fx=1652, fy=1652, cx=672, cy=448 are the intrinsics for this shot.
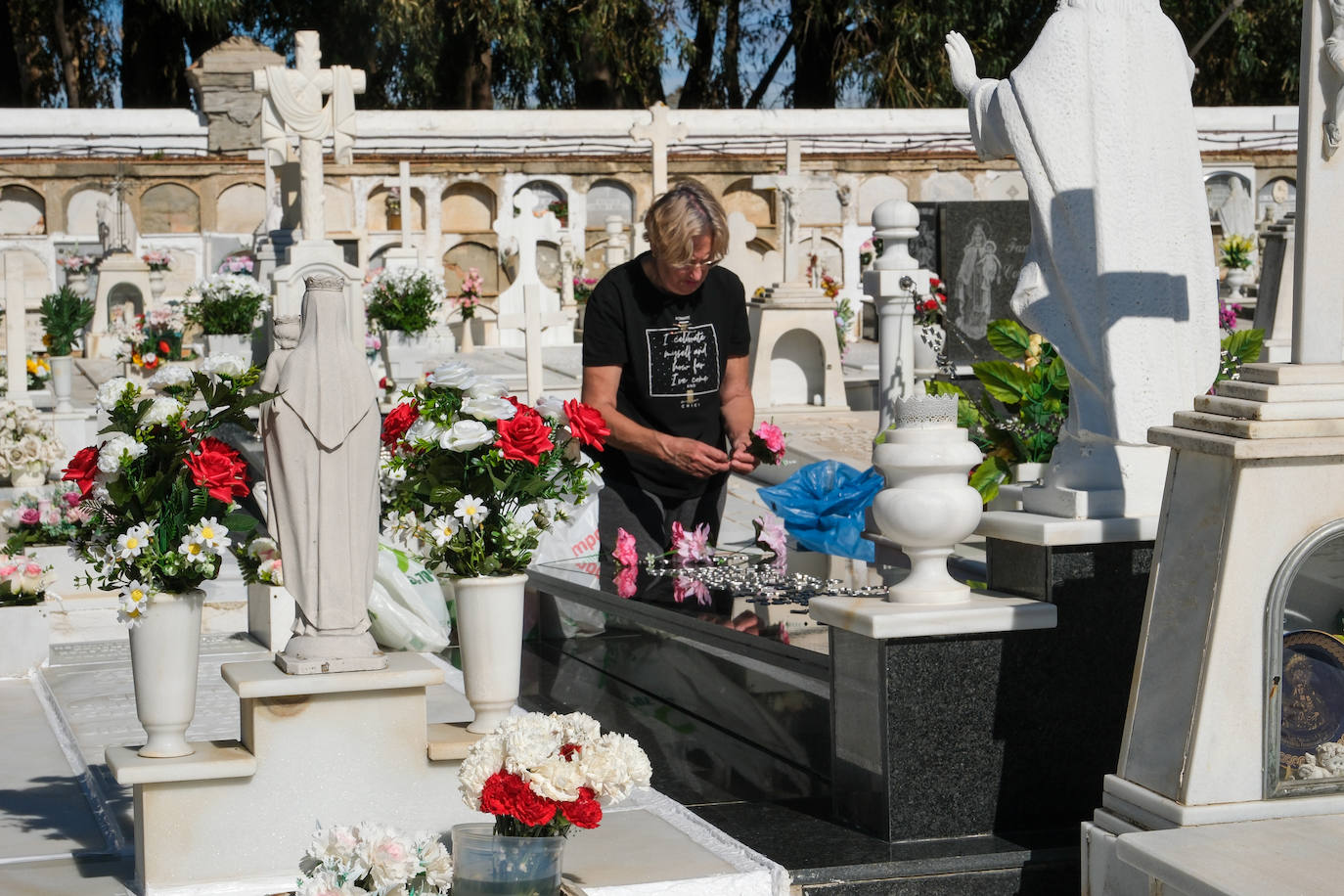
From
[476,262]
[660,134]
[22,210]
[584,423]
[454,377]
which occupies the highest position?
[660,134]

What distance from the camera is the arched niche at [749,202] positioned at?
23.1m

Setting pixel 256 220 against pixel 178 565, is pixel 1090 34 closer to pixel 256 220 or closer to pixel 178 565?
pixel 178 565

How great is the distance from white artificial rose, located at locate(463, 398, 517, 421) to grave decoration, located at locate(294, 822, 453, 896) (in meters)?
1.26

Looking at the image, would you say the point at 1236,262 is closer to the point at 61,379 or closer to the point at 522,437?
the point at 61,379

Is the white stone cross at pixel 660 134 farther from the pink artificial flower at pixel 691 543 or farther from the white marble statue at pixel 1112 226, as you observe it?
the white marble statue at pixel 1112 226

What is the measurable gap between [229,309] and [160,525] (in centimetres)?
961

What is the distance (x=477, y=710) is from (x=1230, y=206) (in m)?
22.2

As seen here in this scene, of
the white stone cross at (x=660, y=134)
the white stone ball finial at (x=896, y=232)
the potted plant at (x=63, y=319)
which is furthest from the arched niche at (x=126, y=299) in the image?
the white stone ball finial at (x=896, y=232)

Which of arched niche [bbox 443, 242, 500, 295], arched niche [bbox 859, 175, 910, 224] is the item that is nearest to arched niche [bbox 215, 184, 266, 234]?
arched niche [bbox 443, 242, 500, 295]

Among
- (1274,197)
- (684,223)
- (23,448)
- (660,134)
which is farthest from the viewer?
(1274,197)

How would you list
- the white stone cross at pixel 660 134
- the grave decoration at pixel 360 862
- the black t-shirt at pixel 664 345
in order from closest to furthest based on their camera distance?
the grave decoration at pixel 360 862
the black t-shirt at pixel 664 345
the white stone cross at pixel 660 134

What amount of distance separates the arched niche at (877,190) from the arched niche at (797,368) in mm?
10949

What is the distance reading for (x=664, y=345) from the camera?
17.4ft

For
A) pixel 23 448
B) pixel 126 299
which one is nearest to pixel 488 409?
pixel 23 448
